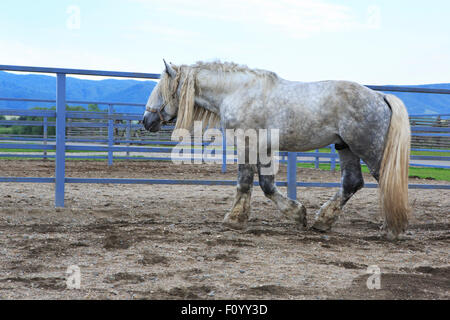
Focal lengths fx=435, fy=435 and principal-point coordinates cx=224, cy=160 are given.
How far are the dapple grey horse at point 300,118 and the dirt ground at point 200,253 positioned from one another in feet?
1.01

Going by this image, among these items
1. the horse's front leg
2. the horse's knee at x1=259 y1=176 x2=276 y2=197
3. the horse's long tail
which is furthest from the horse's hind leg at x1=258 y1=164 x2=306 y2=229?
the horse's long tail

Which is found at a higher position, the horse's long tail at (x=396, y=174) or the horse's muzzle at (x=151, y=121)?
the horse's muzzle at (x=151, y=121)

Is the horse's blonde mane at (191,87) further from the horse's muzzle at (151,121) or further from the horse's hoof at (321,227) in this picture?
the horse's hoof at (321,227)

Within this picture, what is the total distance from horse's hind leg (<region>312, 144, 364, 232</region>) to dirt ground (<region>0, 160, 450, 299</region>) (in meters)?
0.15

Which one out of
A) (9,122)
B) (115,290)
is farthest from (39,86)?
(115,290)

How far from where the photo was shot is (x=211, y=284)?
2.34 m

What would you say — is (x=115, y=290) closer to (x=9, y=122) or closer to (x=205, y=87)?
(x=205, y=87)

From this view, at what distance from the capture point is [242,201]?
3881 millimetres

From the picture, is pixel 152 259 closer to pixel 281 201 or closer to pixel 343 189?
pixel 281 201

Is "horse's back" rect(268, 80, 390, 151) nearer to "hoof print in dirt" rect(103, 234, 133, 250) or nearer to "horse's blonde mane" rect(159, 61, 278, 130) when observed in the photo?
"horse's blonde mane" rect(159, 61, 278, 130)

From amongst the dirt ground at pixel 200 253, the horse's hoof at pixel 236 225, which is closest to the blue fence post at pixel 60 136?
the dirt ground at pixel 200 253

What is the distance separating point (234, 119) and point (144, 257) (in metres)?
1.53

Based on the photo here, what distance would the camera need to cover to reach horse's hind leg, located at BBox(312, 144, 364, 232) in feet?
12.9

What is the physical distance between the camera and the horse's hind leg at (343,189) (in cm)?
393
